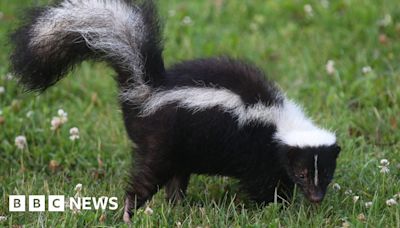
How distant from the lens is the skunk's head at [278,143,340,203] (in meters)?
5.05

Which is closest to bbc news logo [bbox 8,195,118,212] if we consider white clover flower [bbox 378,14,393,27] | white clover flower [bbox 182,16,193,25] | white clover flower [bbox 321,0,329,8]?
white clover flower [bbox 182,16,193,25]

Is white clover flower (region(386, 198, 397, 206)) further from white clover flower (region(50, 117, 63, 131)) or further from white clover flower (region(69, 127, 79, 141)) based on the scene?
white clover flower (region(50, 117, 63, 131))

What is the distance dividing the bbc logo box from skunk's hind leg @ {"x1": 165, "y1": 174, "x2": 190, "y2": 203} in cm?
78

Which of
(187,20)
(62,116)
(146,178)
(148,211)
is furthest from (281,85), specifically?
(148,211)

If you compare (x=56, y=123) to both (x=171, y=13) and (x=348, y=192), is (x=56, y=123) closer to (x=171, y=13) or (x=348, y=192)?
(x=348, y=192)

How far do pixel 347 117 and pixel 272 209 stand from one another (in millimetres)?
2070

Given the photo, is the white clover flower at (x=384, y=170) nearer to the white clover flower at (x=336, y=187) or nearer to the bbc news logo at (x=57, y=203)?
the white clover flower at (x=336, y=187)

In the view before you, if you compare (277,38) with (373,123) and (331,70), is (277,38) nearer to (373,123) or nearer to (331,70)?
(331,70)

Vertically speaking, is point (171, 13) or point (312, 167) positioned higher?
point (171, 13)

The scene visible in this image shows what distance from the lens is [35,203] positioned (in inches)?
209

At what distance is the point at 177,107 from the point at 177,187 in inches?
29.8

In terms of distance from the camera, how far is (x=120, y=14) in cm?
526

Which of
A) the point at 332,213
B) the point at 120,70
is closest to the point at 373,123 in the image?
the point at 332,213

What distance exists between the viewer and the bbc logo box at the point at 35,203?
5.16 metres
